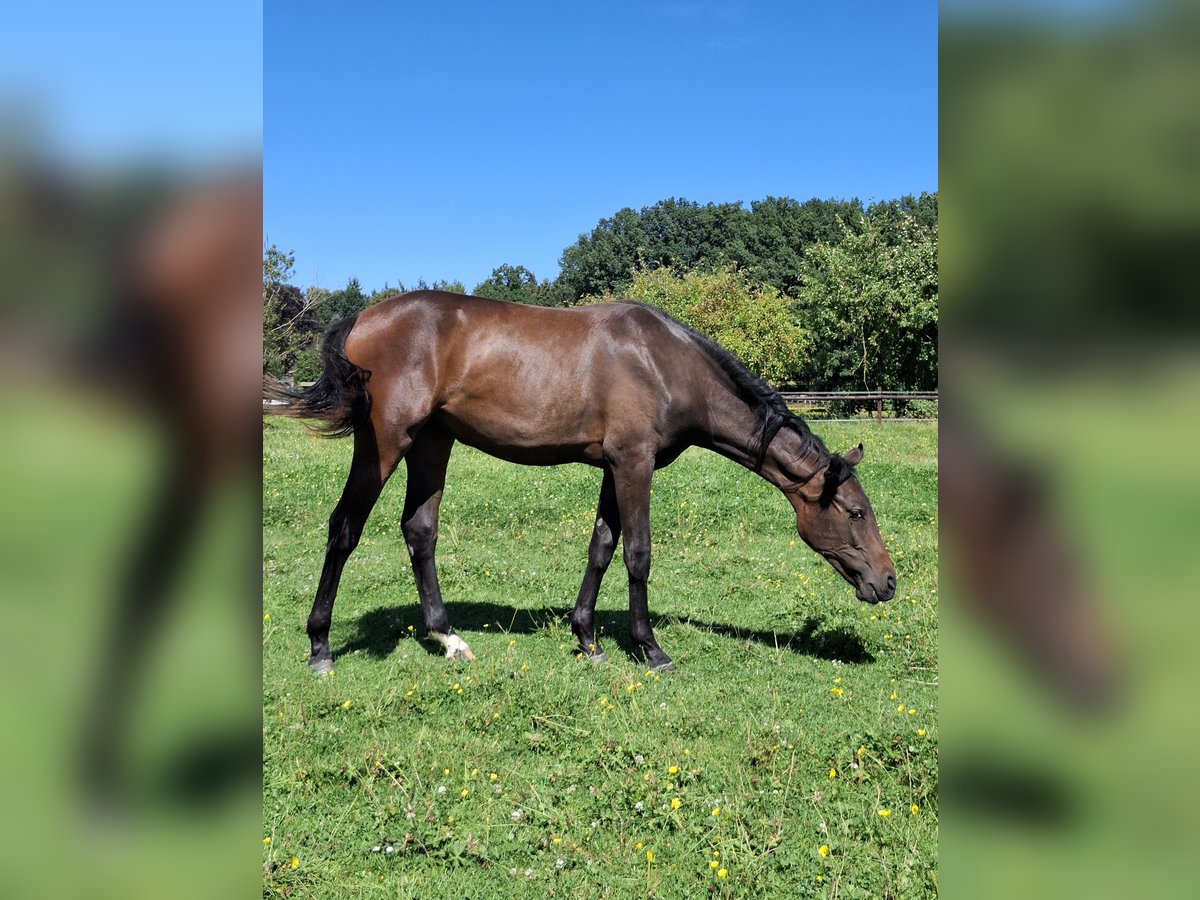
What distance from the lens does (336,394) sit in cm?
558

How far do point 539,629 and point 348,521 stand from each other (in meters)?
1.98

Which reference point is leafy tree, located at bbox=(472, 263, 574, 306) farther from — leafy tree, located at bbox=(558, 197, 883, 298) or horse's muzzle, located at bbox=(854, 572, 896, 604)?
horse's muzzle, located at bbox=(854, 572, 896, 604)

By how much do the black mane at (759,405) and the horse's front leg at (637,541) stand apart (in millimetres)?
945

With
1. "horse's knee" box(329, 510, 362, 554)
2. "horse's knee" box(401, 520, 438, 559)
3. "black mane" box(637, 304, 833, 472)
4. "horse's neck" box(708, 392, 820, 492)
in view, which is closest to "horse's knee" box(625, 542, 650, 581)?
"horse's neck" box(708, 392, 820, 492)

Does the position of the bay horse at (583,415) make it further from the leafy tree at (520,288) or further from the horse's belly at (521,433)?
the leafy tree at (520,288)

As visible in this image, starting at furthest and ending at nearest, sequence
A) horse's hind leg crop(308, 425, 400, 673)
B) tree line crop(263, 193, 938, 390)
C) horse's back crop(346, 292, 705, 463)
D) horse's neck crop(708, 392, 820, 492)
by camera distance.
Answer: tree line crop(263, 193, 938, 390), horse's neck crop(708, 392, 820, 492), horse's back crop(346, 292, 705, 463), horse's hind leg crop(308, 425, 400, 673)

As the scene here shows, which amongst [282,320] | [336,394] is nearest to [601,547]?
[336,394]

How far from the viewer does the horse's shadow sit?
6.64m

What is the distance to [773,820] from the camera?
12.2 ft

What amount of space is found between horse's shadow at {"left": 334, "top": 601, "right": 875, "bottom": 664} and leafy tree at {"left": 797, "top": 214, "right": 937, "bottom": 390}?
29.7m

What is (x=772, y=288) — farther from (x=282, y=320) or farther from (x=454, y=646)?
(x=454, y=646)
